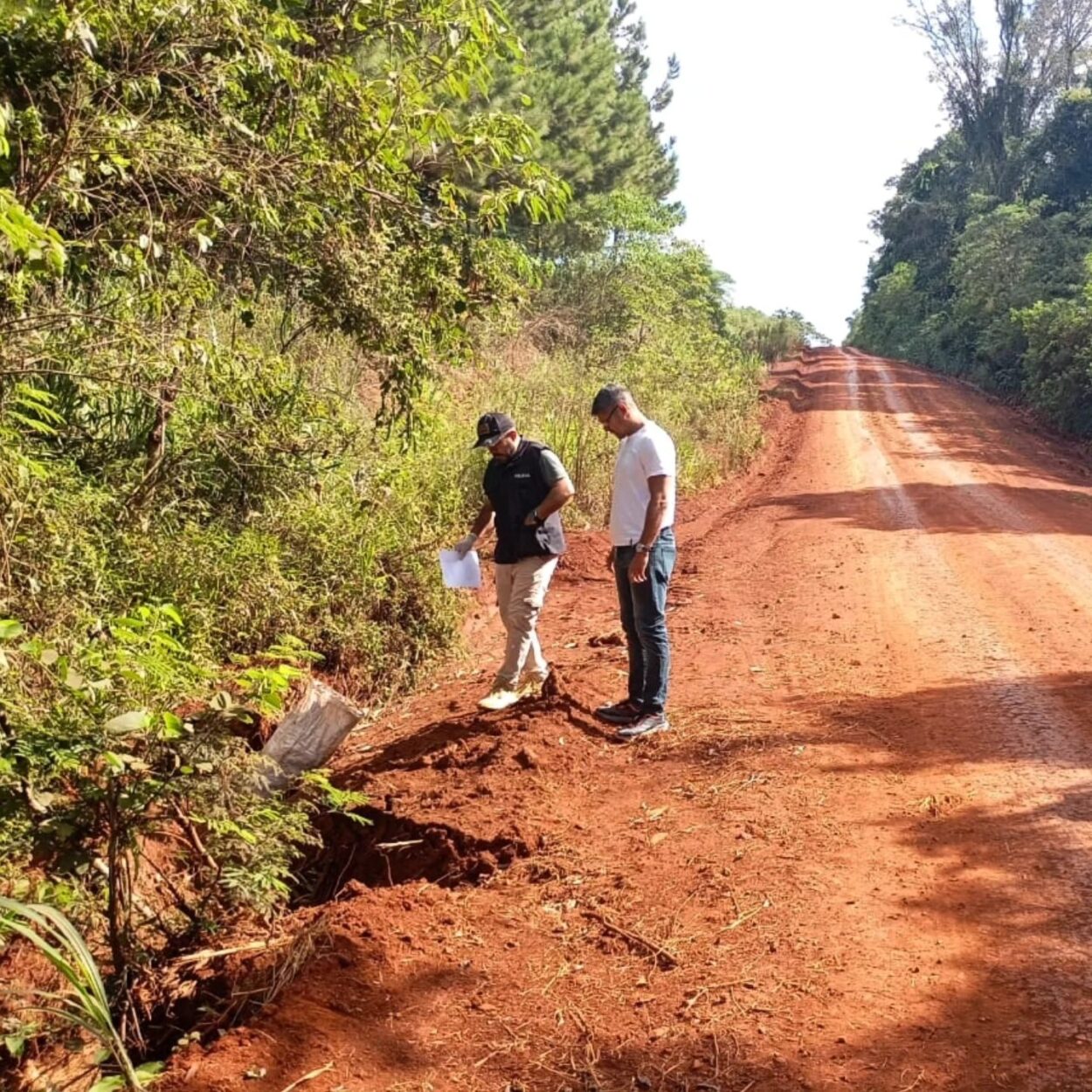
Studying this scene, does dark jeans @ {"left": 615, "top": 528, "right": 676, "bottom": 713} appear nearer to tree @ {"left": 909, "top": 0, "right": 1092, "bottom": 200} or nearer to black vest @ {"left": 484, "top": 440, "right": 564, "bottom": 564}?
black vest @ {"left": 484, "top": 440, "right": 564, "bottom": 564}

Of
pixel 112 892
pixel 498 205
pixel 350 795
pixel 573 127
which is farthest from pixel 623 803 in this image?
pixel 573 127

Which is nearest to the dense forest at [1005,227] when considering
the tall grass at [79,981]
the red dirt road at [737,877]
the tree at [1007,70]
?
the tree at [1007,70]

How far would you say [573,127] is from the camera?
21.7 m

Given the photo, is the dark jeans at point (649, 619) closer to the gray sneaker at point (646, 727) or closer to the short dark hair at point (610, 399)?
the gray sneaker at point (646, 727)

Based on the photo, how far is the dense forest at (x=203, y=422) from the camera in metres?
3.32

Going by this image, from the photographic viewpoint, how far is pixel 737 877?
155 inches

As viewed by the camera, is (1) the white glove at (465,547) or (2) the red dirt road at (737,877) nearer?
(2) the red dirt road at (737,877)

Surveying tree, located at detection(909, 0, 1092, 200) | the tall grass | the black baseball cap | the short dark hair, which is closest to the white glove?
the black baseball cap

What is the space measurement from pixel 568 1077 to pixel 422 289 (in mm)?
5415

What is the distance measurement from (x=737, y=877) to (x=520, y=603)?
2.27 meters

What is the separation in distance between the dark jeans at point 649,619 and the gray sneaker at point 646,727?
0.04 metres

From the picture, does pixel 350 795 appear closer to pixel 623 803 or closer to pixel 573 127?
pixel 623 803

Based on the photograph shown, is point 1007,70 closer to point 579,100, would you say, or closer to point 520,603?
point 579,100

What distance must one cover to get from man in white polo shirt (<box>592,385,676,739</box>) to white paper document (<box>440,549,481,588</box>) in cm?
84
